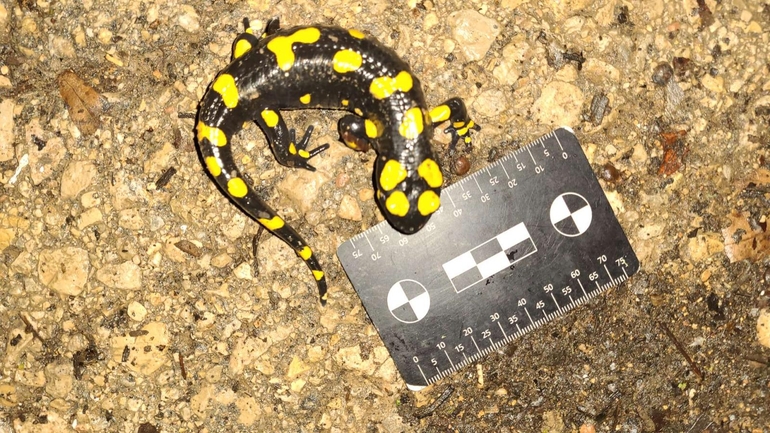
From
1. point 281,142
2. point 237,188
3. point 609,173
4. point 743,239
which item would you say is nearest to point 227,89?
point 281,142

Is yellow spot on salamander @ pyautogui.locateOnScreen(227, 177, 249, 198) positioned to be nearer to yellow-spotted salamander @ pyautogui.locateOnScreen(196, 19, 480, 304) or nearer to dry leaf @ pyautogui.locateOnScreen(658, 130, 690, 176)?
yellow-spotted salamander @ pyautogui.locateOnScreen(196, 19, 480, 304)

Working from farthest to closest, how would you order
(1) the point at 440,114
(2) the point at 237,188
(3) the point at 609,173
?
1. (3) the point at 609,173
2. (1) the point at 440,114
3. (2) the point at 237,188

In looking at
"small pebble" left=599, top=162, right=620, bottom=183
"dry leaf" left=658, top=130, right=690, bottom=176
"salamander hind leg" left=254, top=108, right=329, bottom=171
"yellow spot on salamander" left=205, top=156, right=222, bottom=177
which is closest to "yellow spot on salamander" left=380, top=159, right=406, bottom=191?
"salamander hind leg" left=254, top=108, right=329, bottom=171

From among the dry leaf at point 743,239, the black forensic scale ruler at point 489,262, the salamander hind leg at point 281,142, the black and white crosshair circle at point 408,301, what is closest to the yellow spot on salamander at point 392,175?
the black forensic scale ruler at point 489,262

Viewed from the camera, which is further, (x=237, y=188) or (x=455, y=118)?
(x=455, y=118)

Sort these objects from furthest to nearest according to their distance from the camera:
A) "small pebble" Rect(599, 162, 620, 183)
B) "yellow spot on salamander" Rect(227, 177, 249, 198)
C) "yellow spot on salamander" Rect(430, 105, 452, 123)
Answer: "small pebble" Rect(599, 162, 620, 183) < "yellow spot on salamander" Rect(430, 105, 452, 123) < "yellow spot on salamander" Rect(227, 177, 249, 198)

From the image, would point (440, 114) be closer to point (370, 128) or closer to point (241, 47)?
point (370, 128)

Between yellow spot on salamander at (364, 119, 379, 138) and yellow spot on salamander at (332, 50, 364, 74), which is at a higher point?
yellow spot on salamander at (332, 50, 364, 74)

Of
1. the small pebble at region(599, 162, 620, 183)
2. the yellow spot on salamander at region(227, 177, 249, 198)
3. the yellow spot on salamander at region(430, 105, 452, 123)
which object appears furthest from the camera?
the small pebble at region(599, 162, 620, 183)
